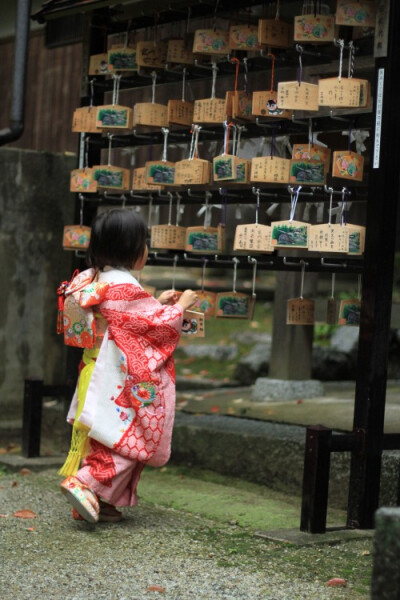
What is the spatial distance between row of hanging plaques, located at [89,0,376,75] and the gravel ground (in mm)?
2774

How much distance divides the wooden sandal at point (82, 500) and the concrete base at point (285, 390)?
3.28m

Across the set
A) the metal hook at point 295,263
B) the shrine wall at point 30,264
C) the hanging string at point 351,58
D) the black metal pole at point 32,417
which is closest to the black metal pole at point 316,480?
the metal hook at point 295,263

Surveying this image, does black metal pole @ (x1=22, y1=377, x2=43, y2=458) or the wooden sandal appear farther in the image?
black metal pole @ (x1=22, y1=377, x2=43, y2=458)

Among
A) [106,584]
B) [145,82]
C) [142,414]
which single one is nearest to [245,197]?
[145,82]

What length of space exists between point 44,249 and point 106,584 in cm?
429

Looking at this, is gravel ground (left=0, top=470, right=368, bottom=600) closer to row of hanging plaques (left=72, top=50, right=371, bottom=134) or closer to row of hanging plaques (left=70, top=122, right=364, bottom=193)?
row of hanging plaques (left=70, top=122, right=364, bottom=193)

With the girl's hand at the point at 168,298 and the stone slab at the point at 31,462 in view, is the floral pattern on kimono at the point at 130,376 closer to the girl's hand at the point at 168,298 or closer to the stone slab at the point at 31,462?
the girl's hand at the point at 168,298

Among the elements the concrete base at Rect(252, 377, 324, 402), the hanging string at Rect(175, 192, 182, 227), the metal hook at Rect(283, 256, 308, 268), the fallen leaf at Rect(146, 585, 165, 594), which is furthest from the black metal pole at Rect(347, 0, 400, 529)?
the concrete base at Rect(252, 377, 324, 402)

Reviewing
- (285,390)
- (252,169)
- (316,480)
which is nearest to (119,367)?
(316,480)

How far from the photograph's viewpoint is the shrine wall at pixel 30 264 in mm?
8344

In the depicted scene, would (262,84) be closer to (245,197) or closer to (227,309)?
(245,197)

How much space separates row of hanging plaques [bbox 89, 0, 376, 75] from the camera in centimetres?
567

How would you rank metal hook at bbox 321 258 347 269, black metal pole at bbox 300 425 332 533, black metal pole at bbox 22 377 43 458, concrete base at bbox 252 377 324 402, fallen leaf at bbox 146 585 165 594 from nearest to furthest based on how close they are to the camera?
fallen leaf at bbox 146 585 165 594, black metal pole at bbox 300 425 332 533, metal hook at bbox 321 258 347 269, black metal pole at bbox 22 377 43 458, concrete base at bbox 252 377 324 402

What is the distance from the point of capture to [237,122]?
6406mm
